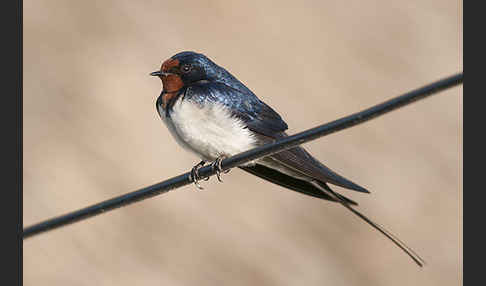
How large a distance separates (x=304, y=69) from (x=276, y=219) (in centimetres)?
136

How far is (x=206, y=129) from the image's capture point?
387 cm

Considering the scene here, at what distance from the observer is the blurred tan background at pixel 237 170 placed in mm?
7035

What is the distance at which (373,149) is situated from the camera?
7.52 meters

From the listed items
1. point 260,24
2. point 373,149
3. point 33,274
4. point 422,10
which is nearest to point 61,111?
point 33,274

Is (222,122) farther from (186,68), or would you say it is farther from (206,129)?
(186,68)

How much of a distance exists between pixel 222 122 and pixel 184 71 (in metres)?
0.33

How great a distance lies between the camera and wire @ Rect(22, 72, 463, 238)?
2.57 meters

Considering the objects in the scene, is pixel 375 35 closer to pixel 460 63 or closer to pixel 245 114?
pixel 460 63

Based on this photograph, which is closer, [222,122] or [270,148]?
[270,148]

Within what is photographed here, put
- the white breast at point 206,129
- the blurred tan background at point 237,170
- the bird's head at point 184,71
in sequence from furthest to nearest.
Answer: the blurred tan background at point 237,170, the bird's head at point 184,71, the white breast at point 206,129

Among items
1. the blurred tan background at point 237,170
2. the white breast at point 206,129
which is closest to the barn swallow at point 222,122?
the white breast at point 206,129

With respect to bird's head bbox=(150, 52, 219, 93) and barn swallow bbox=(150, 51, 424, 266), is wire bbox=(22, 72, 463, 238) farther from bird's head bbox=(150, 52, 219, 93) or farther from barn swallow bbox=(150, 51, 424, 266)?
bird's head bbox=(150, 52, 219, 93)

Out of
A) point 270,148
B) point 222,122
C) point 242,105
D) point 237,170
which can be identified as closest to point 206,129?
point 222,122

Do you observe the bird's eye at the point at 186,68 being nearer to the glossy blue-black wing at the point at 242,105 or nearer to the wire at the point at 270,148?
the glossy blue-black wing at the point at 242,105
